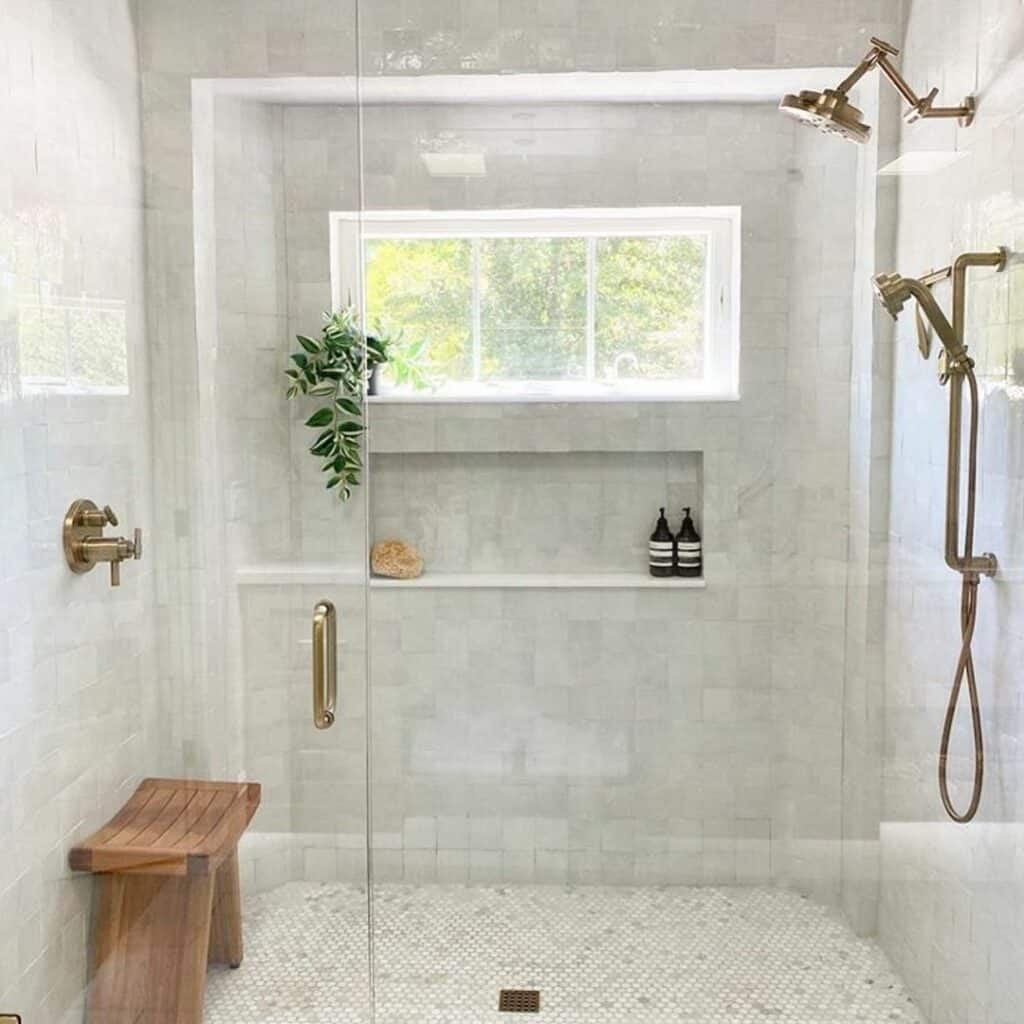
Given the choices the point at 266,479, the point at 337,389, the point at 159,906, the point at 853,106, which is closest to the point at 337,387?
the point at 337,389

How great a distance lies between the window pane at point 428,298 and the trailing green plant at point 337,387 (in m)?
0.08

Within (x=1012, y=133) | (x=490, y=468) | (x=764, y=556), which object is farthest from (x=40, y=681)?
(x=1012, y=133)

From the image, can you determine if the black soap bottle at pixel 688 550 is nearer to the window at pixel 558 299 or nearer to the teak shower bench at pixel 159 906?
the window at pixel 558 299

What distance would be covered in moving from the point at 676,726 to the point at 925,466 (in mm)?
816

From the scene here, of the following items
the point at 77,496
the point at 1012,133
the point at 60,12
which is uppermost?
the point at 60,12

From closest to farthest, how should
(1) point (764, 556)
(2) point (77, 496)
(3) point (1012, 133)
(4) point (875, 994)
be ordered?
(3) point (1012, 133)
(2) point (77, 496)
(4) point (875, 994)
(1) point (764, 556)

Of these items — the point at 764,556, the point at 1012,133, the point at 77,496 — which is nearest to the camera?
the point at 1012,133

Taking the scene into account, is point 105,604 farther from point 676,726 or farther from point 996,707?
point 996,707

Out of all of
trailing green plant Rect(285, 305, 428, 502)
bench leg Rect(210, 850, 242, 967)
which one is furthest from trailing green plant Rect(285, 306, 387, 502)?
bench leg Rect(210, 850, 242, 967)

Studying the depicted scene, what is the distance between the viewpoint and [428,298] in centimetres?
236

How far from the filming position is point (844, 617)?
2.32 meters

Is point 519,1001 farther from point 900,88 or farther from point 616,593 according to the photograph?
point 900,88

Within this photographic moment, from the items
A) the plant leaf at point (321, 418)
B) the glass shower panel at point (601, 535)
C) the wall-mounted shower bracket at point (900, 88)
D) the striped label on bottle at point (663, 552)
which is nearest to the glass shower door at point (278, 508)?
the plant leaf at point (321, 418)

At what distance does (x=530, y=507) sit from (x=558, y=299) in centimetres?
49
